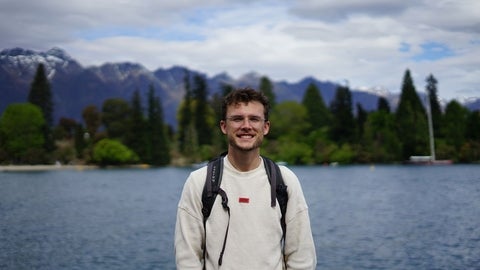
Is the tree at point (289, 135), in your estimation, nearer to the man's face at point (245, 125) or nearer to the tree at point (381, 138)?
the tree at point (381, 138)

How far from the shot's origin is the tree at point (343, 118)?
108188 mm

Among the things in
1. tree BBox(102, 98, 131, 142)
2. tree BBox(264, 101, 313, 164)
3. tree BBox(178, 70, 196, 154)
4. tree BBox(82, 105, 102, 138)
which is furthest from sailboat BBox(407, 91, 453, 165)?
tree BBox(82, 105, 102, 138)

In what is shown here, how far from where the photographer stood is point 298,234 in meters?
3.74

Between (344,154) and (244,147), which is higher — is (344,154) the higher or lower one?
the lower one

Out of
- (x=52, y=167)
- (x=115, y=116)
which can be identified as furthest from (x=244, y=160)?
(x=115, y=116)

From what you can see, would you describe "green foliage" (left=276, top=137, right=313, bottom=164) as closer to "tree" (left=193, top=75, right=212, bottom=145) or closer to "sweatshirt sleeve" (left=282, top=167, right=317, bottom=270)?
"tree" (left=193, top=75, right=212, bottom=145)

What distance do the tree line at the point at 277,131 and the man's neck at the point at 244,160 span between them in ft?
299

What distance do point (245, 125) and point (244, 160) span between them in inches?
8.6

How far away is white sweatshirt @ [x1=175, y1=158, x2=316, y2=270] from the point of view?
3604mm

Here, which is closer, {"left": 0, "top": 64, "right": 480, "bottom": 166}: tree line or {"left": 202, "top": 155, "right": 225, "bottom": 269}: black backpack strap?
{"left": 202, "top": 155, "right": 225, "bottom": 269}: black backpack strap

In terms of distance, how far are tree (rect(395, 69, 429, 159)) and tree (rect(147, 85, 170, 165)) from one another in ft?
141

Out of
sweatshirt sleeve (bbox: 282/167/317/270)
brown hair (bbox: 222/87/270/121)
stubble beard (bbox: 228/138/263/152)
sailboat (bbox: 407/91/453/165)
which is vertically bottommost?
sailboat (bbox: 407/91/453/165)

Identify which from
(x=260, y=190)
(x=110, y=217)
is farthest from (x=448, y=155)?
(x=260, y=190)

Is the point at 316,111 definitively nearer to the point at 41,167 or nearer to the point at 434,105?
the point at 434,105
